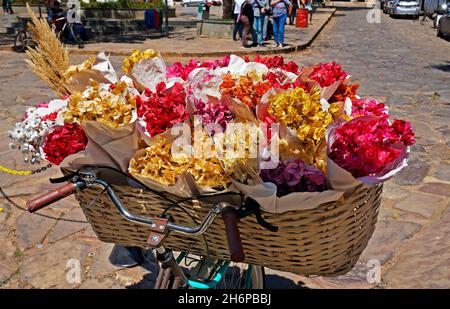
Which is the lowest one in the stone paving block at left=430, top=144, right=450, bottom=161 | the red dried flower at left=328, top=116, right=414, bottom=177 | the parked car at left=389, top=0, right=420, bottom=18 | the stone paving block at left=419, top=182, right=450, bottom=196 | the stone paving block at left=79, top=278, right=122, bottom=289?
the stone paving block at left=79, top=278, right=122, bottom=289

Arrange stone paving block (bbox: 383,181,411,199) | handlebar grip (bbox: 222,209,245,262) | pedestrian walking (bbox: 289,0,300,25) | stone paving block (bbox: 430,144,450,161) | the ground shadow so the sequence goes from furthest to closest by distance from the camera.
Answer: pedestrian walking (bbox: 289,0,300,25) < stone paving block (bbox: 430,144,450,161) < stone paving block (bbox: 383,181,411,199) < the ground shadow < handlebar grip (bbox: 222,209,245,262)

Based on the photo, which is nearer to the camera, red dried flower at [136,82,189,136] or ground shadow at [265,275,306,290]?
red dried flower at [136,82,189,136]

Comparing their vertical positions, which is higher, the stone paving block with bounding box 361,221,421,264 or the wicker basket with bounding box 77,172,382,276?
the wicker basket with bounding box 77,172,382,276

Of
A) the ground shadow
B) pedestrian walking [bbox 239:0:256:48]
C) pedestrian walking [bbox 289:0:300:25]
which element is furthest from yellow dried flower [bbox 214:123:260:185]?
pedestrian walking [bbox 289:0:300:25]

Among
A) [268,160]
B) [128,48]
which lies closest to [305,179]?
[268,160]

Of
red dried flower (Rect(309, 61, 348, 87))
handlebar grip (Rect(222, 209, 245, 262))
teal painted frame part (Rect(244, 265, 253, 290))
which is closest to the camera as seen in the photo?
handlebar grip (Rect(222, 209, 245, 262))

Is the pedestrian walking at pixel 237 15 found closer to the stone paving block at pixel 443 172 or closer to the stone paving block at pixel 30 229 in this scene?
the stone paving block at pixel 443 172

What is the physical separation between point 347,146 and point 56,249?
9.18 feet

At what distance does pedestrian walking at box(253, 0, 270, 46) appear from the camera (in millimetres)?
13102

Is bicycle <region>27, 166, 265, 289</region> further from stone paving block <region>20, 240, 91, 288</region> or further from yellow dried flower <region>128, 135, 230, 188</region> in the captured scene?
stone paving block <region>20, 240, 91, 288</region>

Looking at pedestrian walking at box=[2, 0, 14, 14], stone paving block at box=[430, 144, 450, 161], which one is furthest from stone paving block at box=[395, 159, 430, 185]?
pedestrian walking at box=[2, 0, 14, 14]

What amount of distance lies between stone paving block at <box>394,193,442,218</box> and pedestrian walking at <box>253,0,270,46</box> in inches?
385

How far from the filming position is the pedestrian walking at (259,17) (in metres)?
13.1
